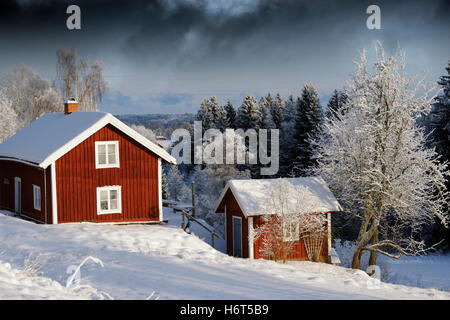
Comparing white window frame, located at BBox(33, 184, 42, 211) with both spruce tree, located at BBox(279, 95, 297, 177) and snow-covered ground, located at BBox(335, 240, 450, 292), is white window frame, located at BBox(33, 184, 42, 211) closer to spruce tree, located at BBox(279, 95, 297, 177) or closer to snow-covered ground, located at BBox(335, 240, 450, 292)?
snow-covered ground, located at BBox(335, 240, 450, 292)

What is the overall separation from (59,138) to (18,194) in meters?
4.79

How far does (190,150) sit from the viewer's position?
2434 inches

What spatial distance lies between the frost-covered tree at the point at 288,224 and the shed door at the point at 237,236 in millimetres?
1543

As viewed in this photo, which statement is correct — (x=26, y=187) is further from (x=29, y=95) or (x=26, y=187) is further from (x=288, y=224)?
(x=29, y=95)

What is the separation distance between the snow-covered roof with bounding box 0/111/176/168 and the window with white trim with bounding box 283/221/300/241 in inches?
267

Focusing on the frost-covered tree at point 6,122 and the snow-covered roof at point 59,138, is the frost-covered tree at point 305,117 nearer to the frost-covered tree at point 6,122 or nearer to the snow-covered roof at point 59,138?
the snow-covered roof at point 59,138

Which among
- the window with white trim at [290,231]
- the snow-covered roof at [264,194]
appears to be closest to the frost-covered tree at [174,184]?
the snow-covered roof at [264,194]

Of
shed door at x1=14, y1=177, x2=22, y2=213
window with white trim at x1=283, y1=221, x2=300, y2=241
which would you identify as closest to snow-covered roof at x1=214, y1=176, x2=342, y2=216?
window with white trim at x1=283, y1=221, x2=300, y2=241

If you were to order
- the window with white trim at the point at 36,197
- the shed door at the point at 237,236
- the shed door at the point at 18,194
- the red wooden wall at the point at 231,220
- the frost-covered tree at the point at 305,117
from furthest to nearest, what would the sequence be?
the frost-covered tree at the point at 305,117
the shed door at the point at 18,194
the shed door at the point at 237,236
the red wooden wall at the point at 231,220
the window with white trim at the point at 36,197

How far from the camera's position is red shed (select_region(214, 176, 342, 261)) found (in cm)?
2200

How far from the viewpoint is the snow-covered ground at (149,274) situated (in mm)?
9688
